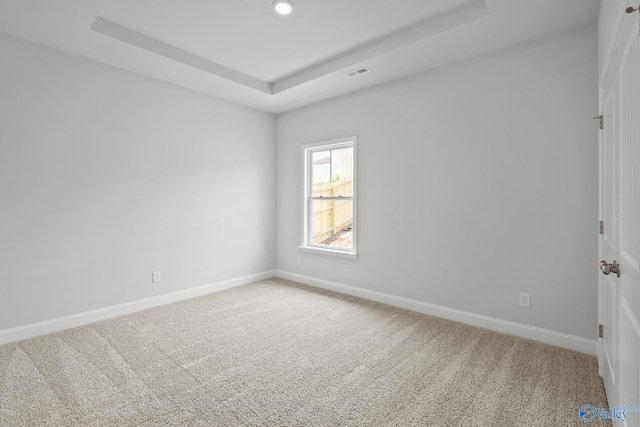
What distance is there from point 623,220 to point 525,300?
1.49 meters

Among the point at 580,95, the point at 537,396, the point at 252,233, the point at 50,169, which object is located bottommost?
the point at 537,396

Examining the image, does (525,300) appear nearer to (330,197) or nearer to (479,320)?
(479,320)

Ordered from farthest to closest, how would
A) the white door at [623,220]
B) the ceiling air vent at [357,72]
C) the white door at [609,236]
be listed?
the ceiling air vent at [357,72] < the white door at [609,236] < the white door at [623,220]

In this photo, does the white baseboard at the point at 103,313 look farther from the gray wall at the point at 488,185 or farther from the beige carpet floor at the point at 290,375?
the gray wall at the point at 488,185

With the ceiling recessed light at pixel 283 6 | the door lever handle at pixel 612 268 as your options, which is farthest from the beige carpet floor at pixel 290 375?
the ceiling recessed light at pixel 283 6

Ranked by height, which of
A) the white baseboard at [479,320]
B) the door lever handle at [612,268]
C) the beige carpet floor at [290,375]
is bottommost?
the beige carpet floor at [290,375]

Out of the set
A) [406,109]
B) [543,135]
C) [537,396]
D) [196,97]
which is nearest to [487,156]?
[543,135]

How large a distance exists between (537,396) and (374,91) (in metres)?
3.19

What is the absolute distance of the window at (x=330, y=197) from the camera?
13.6 ft

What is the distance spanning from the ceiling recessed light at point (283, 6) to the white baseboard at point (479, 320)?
2.99 metres

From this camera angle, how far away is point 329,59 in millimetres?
3332

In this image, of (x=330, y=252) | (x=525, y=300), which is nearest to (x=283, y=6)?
(x=330, y=252)

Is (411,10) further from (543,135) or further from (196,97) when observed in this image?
(196,97)

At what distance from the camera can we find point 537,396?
6.27 ft
